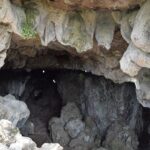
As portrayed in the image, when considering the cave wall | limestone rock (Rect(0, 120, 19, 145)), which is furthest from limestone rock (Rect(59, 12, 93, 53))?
limestone rock (Rect(0, 120, 19, 145))

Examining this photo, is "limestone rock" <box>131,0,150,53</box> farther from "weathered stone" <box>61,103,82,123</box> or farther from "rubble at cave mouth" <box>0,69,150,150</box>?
"weathered stone" <box>61,103,82,123</box>

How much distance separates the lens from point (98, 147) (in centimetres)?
1000

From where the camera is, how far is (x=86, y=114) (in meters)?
11.2

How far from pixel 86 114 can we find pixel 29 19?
14.8 feet

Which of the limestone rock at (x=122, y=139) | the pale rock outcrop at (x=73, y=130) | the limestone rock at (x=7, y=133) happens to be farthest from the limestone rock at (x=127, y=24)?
the pale rock outcrop at (x=73, y=130)

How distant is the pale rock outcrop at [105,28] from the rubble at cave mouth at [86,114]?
10.3ft

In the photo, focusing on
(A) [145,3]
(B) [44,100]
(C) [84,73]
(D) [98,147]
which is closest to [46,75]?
(B) [44,100]

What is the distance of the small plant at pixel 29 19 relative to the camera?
24.2 feet

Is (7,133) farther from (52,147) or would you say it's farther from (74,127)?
(74,127)

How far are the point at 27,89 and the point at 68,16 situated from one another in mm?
4470

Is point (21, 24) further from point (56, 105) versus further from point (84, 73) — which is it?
point (56, 105)

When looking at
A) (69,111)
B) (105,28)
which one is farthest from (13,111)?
(69,111)

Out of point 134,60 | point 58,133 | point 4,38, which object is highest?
point 4,38

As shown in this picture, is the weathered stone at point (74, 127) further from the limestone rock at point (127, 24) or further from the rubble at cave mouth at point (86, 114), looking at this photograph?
the limestone rock at point (127, 24)
